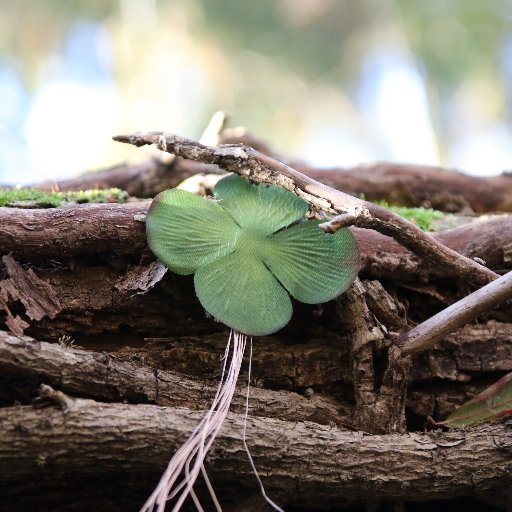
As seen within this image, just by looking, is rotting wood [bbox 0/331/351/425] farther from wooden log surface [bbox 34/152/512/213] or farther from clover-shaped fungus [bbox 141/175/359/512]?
wooden log surface [bbox 34/152/512/213]

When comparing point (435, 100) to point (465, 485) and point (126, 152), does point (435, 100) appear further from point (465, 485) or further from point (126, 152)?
point (465, 485)

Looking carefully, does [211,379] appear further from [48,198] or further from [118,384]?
[48,198]

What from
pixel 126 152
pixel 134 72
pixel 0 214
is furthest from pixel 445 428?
pixel 134 72

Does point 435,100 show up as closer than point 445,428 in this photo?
No

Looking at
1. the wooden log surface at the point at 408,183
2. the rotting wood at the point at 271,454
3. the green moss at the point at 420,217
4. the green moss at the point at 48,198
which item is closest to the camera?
the rotting wood at the point at 271,454

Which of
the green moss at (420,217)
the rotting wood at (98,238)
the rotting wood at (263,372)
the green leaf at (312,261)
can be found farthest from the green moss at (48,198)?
the green moss at (420,217)

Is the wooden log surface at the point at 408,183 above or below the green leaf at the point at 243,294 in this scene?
above

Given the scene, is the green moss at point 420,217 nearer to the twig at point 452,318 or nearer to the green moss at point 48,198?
the twig at point 452,318

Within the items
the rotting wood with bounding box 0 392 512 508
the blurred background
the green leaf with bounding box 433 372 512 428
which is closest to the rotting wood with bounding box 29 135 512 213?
the green leaf with bounding box 433 372 512 428
